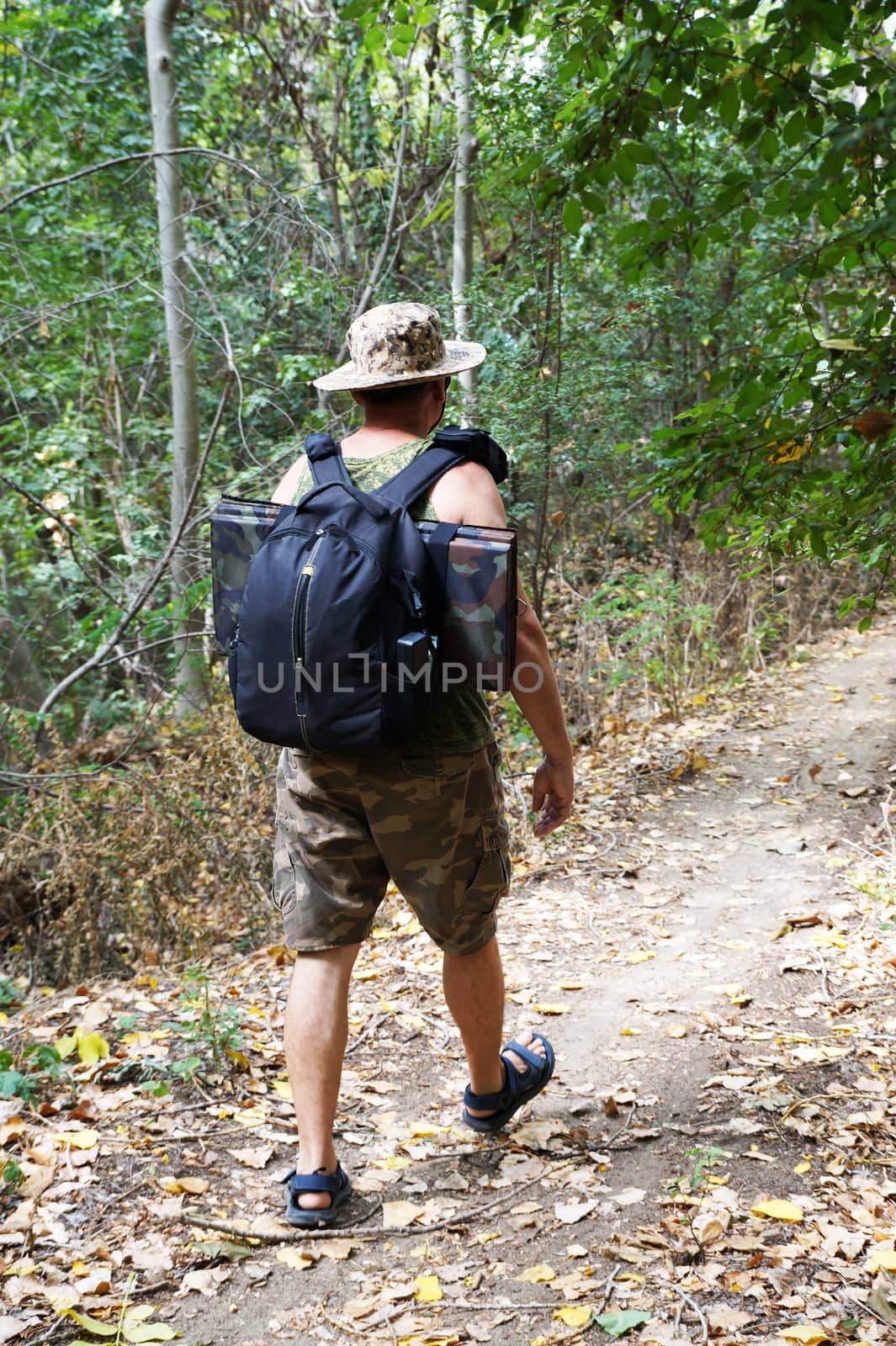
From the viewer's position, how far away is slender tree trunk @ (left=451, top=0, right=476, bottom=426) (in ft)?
22.5

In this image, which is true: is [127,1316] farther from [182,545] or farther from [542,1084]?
[182,545]

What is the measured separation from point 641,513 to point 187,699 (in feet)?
16.7

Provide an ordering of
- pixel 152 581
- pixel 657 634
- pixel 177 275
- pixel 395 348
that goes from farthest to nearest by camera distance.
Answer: pixel 657 634 < pixel 177 275 < pixel 152 581 < pixel 395 348

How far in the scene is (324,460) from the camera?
2.36 m

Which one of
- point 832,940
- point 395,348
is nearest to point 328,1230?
point 395,348

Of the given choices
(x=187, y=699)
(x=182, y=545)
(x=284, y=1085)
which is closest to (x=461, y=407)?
(x=182, y=545)

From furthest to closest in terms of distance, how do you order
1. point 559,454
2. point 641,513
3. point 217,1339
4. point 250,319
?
point 641,513
point 250,319
point 559,454
point 217,1339

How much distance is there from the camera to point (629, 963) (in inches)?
161

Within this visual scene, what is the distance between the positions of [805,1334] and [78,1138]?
5.98 feet

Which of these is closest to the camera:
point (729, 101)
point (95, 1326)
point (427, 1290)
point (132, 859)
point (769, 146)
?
point (95, 1326)

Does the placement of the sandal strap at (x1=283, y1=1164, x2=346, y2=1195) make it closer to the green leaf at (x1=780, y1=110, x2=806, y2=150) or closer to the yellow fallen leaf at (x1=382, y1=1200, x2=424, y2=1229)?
the yellow fallen leaf at (x1=382, y1=1200, x2=424, y2=1229)

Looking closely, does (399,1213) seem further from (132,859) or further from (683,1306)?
(132,859)

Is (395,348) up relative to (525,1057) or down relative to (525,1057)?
up

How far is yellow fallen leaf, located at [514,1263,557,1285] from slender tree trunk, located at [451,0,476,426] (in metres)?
5.46
